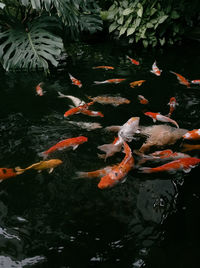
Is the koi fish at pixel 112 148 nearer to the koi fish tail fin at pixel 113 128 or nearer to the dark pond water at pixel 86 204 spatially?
the dark pond water at pixel 86 204

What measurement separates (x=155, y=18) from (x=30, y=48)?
3350mm

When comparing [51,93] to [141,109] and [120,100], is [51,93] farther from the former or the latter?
[141,109]

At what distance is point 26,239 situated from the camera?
6.04 ft

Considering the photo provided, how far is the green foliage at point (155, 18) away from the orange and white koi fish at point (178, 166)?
4676mm

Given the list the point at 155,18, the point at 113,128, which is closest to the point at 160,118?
the point at 113,128

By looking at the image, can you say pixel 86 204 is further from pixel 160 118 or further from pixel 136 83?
pixel 136 83

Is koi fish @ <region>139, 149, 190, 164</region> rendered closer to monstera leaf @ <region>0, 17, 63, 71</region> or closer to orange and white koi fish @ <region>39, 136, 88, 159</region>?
orange and white koi fish @ <region>39, 136, 88, 159</region>

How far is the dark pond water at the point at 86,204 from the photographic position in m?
1.73

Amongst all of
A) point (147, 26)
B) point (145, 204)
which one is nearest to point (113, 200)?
point (145, 204)

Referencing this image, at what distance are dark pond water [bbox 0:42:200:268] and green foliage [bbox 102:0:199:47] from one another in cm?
324

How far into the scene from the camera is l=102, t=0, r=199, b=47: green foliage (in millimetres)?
5977

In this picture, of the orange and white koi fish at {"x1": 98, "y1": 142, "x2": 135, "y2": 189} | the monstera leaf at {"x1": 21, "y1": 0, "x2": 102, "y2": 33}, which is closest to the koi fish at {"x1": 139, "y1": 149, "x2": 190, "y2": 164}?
the orange and white koi fish at {"x1": 98, "y1": 142, "x2": 135, "y2": 189}

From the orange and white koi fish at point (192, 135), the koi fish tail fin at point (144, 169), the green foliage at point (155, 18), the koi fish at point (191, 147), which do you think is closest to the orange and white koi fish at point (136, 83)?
the orange and white koi fish at point (192, 135)

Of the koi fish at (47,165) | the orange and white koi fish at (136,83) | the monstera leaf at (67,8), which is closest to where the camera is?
the koi fish at (47,165)
